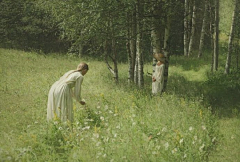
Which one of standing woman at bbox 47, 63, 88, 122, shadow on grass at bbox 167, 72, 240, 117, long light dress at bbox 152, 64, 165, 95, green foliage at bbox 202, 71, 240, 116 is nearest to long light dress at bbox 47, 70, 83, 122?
standing woman at bbox 47, 63, 88, 122

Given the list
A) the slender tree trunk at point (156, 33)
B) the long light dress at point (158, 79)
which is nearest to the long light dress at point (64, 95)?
the long light dress at point (158, 79)

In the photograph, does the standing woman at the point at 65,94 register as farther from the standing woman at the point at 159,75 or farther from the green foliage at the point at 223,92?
the green foliage at the point at 223,92

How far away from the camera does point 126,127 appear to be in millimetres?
6371

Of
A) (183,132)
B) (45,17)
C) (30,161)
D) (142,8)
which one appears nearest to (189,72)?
(142,8)

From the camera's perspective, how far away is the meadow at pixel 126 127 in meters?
5.21

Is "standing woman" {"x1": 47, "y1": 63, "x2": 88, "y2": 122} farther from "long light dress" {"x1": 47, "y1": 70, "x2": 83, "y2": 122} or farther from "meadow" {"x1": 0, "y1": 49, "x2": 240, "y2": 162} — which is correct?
"meadow" {"x1": 0, "y1": 49, "x2": 240, "y2": 162}

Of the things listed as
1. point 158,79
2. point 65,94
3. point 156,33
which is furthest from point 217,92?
point 65,94

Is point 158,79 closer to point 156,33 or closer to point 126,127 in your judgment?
point 156,33

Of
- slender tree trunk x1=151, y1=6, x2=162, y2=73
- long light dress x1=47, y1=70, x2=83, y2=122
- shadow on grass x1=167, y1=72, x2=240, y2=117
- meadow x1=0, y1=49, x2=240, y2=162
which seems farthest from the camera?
slender tree trunk x1=151, y1=6, x2=162, y2=73

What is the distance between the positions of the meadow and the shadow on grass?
0.03m

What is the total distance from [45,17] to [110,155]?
23.2 m

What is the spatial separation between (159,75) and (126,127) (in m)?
3.79

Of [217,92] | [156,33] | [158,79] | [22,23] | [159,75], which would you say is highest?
[22,23]

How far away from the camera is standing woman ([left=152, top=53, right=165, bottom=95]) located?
9.51 m
